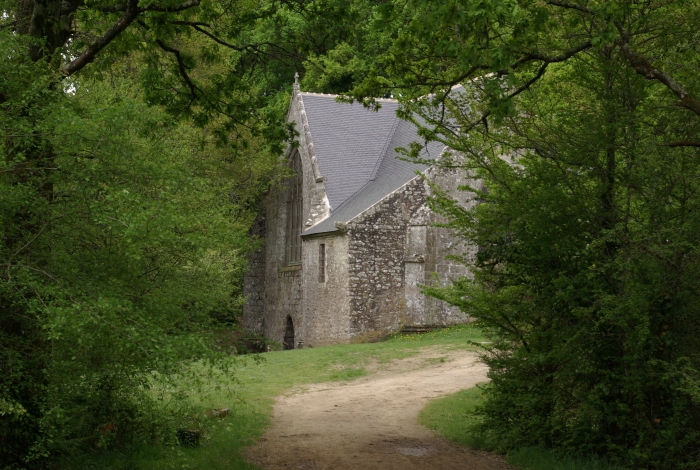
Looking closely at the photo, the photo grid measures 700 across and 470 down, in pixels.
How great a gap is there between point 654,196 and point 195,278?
16.2 ft

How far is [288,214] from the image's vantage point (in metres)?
33.1

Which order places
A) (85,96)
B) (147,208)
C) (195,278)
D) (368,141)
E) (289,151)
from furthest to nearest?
(289,151), (368,141), (85,96), (195,278), (147,208)

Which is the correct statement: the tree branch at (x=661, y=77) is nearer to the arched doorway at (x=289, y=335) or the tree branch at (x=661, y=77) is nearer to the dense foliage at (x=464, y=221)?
the dense foliage at (x=464, y=221)

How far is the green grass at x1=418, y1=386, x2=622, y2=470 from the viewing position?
882 centimetres

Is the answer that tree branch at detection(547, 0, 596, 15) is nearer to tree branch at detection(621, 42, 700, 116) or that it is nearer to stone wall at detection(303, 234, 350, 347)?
tree branch at detection(621, 42, 700, 116)

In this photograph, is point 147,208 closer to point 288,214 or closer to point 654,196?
point 654,196

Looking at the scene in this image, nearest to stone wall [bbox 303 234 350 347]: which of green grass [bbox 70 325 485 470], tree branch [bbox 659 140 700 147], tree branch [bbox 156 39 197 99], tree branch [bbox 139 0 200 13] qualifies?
green grass [bbox 70 325 485 470]

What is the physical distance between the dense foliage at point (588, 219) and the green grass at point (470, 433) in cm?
24

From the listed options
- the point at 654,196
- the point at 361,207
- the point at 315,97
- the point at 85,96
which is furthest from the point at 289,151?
the point at 654,196

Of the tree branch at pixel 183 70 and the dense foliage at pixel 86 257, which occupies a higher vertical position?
the tree branch at pixel 183 70

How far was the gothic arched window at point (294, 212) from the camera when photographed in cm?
3206

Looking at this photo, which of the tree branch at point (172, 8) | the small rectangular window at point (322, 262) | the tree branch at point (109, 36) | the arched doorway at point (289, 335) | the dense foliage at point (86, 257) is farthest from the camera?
the arched doorway at point (289, 335)

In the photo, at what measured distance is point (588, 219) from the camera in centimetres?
925

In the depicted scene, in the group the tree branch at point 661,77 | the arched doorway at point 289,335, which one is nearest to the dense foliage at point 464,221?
the tree branch at point 661,77
